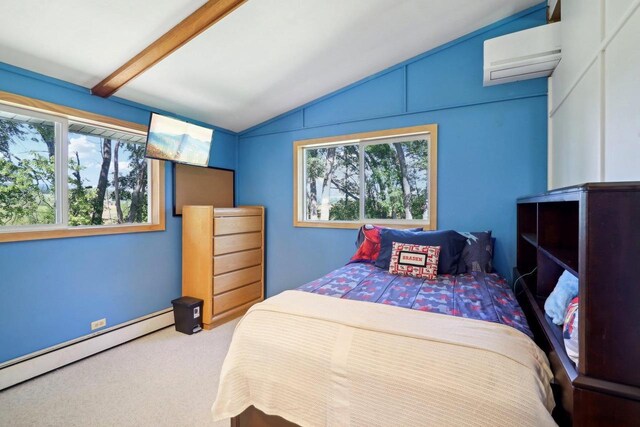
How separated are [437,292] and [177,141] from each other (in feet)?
8.86

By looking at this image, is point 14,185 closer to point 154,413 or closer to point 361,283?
point 154,413

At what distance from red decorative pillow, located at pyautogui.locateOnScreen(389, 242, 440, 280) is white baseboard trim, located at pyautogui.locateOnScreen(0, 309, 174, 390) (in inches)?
96.5

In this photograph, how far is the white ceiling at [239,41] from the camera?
69.8 inches

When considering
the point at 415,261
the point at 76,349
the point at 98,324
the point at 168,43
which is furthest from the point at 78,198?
the point at 415,261

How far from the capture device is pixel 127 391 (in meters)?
1.92

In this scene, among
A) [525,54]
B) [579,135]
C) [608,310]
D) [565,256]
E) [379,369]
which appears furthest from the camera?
[525,54]

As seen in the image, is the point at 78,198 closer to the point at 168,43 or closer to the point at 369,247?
the point at 168,43

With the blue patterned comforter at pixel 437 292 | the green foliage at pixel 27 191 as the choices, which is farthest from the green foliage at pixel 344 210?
the green foliage at pixel 27 191

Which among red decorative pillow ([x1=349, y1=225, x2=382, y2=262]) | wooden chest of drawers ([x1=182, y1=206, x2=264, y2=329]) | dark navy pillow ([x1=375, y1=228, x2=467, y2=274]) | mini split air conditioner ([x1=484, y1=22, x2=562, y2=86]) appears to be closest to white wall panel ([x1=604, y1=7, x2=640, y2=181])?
mini split air conditioner ([x1=484, y1=22, x2=562, y2=86])

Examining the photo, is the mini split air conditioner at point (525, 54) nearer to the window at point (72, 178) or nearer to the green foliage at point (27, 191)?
the window at point (72, 178)

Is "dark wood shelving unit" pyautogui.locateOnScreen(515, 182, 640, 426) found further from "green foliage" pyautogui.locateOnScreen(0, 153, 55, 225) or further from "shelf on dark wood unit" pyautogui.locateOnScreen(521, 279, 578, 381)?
"green foliage" pyautogui.locateOnScreen(0, 153, 55, 225)

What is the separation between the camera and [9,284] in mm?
2004

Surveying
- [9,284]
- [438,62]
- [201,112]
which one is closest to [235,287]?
[9,284]

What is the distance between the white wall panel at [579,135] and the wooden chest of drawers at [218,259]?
294 cm
